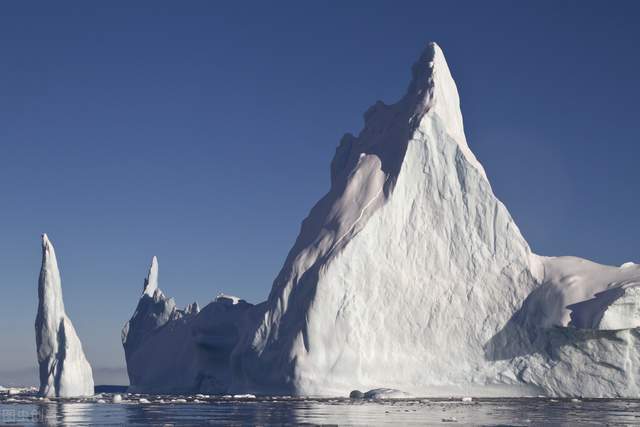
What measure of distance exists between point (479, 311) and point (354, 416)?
2092cm

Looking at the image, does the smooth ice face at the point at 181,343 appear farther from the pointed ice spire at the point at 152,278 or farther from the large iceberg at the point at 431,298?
the large iceberg at the point at 431,298

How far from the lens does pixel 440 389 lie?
47.0 metres

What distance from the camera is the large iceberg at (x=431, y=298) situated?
46.5m

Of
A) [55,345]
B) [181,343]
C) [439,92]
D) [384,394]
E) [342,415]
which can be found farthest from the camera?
[181,343]

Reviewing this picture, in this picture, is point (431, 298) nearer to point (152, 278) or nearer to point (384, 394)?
point (384, 394)

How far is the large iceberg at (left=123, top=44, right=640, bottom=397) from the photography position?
46.5 meters

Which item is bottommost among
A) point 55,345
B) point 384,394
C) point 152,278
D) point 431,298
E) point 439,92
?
point 384,394

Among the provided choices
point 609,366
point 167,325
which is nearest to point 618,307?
point 609,366

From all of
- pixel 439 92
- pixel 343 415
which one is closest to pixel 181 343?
pixel 439 92

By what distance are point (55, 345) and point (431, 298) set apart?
19758 mm

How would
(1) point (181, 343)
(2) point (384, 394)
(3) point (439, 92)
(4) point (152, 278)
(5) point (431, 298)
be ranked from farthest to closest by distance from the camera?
(4) point (152, 278) < (1) point (181, 343) < (3) point (439, 92) < (5) point (431, 298) < (2) point (384, 394)

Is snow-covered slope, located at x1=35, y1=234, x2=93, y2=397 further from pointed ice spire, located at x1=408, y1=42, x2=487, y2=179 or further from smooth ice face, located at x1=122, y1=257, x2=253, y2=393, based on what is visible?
pointed ice spire, located at x1=408, y1=42, x2=487, y2=179

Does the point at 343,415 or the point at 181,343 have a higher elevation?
the point at 181,343

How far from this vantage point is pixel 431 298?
4938 centimetres
